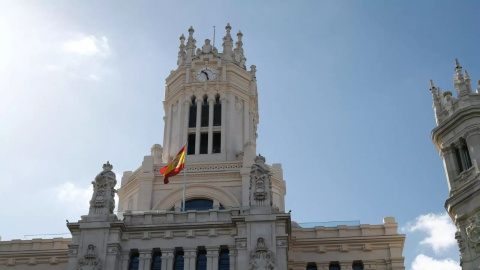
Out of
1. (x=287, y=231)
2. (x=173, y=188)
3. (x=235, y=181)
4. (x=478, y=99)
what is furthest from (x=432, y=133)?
(x=173, y=188)

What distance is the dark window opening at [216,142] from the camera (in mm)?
64625

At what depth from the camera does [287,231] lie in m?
A: 47.4

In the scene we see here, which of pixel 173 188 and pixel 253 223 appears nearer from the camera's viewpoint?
pixel 253 223

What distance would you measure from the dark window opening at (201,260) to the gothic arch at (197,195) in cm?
1210

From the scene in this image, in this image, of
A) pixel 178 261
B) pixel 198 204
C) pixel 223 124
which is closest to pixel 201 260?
pixel 178 261

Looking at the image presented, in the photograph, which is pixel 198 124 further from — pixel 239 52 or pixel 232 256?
pixel 232 256

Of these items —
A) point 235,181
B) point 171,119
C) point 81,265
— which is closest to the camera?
point 81,265

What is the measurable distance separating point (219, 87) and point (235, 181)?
12657 mm

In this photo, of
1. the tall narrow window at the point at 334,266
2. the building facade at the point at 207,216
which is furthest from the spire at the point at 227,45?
the tall narrow window at the point at 334,266

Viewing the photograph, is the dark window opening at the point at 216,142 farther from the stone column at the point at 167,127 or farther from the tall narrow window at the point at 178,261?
the tall narrow window at the point at 178,261

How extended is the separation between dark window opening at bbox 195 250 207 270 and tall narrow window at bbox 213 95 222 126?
22151mm

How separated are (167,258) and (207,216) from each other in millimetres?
4171

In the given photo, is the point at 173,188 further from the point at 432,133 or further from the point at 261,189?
the point at 432,133

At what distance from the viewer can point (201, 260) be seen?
150 feet
